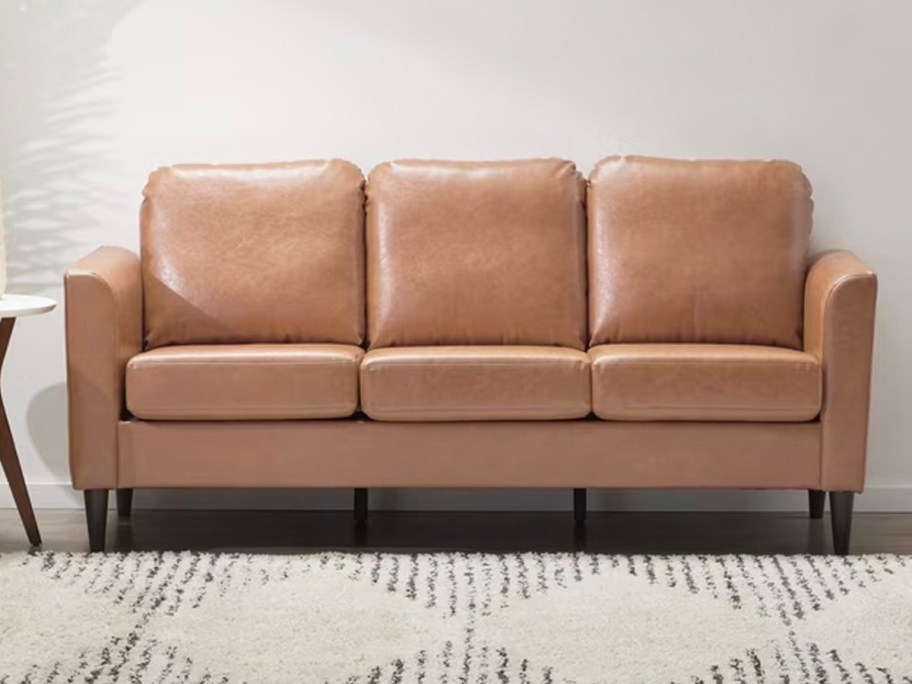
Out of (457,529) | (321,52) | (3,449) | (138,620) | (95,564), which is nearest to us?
(138,620)

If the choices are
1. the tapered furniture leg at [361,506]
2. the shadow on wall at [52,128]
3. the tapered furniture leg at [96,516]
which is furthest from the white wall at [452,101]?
the tapered furniture leg at [96,516]

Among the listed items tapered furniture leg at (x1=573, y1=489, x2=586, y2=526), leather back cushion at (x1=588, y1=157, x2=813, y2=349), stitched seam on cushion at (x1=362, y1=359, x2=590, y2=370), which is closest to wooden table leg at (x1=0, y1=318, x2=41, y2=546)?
stitched seam on cushion at (x1=362, y1=359, x2=590, y2=370)

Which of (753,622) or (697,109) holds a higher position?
(697,109)

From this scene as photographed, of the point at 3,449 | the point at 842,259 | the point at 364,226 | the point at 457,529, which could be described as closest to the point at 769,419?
the point at 842,259

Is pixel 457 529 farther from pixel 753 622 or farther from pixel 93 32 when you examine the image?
pixel 93 32

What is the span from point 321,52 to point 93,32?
2.19 ft

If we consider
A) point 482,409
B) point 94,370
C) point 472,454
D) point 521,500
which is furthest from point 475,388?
point 94,370

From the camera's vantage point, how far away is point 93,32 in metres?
4.39

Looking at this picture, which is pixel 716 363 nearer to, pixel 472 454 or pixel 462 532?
pixel 472 454

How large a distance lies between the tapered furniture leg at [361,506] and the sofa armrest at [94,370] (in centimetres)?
72

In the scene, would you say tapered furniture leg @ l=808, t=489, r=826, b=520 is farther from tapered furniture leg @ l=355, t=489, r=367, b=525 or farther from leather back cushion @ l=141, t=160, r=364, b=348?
leather back cushion @ l=141, t=160, r=364, b=348

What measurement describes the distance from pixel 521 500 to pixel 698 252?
904 millimetres

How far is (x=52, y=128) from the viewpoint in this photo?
14.5ft

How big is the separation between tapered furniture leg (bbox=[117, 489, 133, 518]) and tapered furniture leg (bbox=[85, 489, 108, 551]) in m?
0.44
